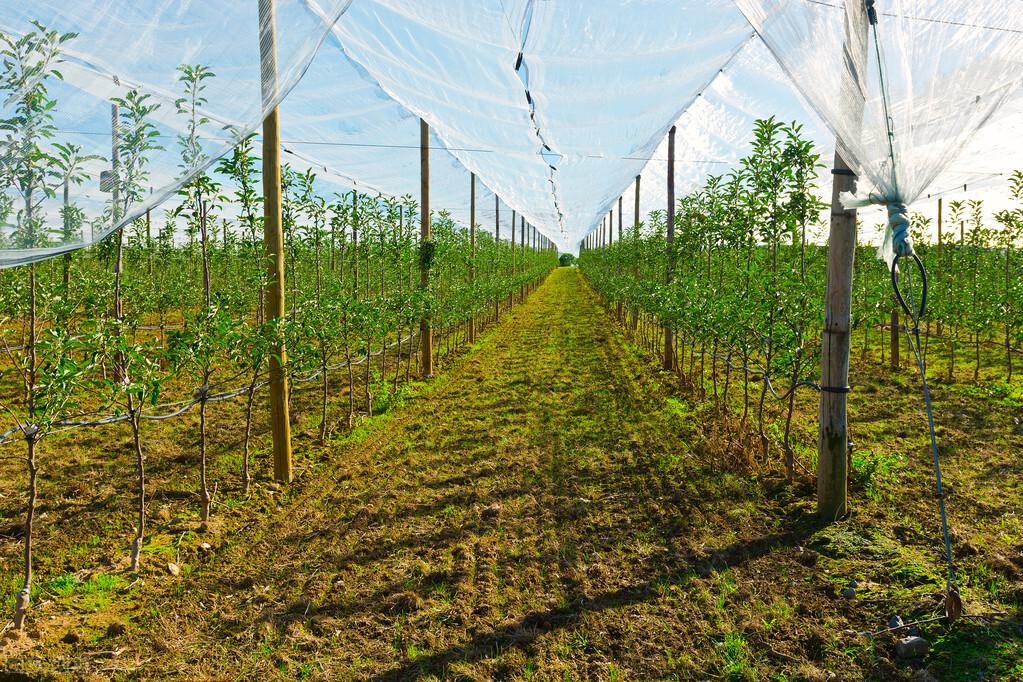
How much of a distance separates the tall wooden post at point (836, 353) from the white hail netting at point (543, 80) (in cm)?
60

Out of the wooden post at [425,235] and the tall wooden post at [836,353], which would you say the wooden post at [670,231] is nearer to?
the wooden post at [425,235]

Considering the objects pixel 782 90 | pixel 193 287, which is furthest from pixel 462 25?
pixel 193 287

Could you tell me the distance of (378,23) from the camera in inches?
192

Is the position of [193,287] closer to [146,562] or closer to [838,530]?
[146,562]

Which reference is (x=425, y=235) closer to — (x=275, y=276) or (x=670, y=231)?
(x=670, y=231)

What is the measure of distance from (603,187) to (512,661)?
1139cm

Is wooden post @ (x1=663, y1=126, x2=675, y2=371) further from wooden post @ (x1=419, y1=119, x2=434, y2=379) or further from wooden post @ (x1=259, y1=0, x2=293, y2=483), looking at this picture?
wooden post @ (x1=259, y1=0, x2=293, y2=483)

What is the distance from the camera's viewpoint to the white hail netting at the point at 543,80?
2213 mm

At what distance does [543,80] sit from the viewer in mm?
5430

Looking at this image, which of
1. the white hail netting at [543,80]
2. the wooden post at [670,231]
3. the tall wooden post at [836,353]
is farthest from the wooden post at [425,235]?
the tall wooden post at [836,353]

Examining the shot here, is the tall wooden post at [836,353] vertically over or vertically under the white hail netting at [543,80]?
under

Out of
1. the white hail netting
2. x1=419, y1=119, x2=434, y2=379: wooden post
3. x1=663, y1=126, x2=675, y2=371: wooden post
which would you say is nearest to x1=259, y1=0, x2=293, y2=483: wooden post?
the white hail netting

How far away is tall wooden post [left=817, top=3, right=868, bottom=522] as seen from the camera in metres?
3.97

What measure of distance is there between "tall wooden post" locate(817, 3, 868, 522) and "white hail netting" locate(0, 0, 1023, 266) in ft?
1.98
